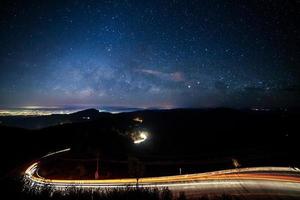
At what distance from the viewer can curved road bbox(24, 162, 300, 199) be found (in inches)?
916

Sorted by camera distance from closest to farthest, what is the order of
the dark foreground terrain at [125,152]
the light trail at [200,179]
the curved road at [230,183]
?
the curved road at [230,183], the light trail at [200,179], the dark foreground terrain at [125,152]

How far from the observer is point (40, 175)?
33562 mm

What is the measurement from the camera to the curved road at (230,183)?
23.3 meters

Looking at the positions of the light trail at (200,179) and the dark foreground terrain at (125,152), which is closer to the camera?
the light trail at (200,179)

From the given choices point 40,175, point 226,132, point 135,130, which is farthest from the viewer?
point 226,132

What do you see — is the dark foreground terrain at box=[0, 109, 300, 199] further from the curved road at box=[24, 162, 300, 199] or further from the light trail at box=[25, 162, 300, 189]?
the curved road at box=[24, 162, 300, 199]

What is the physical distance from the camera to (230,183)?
26312 mm

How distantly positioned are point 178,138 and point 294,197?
75206mm

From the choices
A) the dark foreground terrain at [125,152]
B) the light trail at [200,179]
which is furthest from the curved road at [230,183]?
the dark foreground terrain at [125,152]

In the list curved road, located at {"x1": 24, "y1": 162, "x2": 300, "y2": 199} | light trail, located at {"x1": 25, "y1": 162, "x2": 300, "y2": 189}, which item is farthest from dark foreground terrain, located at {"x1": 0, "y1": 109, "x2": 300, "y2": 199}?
curved road, located at {"x1": 24, "y1": 162, "x2": 300, "y2": 199}

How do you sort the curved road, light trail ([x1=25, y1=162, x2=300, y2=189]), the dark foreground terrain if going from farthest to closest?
the dark foreground terrain
light trail ([x1=25, y1=162, x2=300, y2=189])
the curved road

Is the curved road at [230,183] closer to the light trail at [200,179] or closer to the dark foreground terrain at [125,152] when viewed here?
the light trail at [200,179]

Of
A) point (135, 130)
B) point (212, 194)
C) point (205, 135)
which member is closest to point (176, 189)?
point (212, 194)

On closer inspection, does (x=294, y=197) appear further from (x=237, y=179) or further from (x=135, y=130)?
(x=135, y=130)
